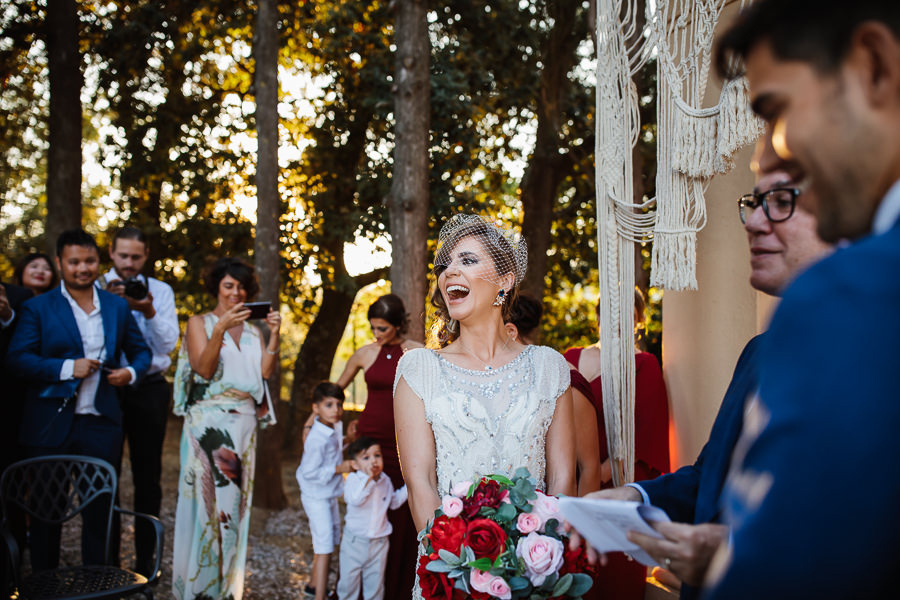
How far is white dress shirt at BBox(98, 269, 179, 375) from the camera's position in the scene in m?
5.11

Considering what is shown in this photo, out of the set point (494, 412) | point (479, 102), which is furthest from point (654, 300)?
point (494, 412)

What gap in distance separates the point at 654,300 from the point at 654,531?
10.5 metres

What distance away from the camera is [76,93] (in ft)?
26.1

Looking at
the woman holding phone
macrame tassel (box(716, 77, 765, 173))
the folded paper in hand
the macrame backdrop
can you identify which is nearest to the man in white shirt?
the woman holding phone

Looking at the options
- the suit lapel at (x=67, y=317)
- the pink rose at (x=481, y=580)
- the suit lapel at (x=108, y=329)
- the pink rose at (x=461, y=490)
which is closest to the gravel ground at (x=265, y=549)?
the suit lapel at (x=108, y=329)

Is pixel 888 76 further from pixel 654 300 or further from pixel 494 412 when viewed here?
pixel 654 300

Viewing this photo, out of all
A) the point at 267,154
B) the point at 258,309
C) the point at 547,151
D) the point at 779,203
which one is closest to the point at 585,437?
the point at 779,203

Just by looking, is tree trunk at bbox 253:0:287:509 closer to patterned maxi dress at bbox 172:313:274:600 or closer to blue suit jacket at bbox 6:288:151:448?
patterned maxi dress at bbox 172:313:274:600

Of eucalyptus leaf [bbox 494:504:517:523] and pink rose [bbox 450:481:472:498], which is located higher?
pink rose [bbox 450:481:472:498]

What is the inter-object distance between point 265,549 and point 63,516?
320cm

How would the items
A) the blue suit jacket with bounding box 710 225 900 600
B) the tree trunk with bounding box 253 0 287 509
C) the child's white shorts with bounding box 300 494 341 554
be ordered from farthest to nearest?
the tree trunk with bounding box 253 0 287 509
the child's white shorts with bounding box 300 494 341 554
the blue suit jacket with bounding box 710 225 900 600

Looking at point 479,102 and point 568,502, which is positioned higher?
point 479,102

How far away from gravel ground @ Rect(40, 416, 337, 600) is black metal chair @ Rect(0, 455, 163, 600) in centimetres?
155

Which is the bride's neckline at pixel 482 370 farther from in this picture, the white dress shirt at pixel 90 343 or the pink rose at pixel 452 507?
the white dress shirt at pixel 90 343
